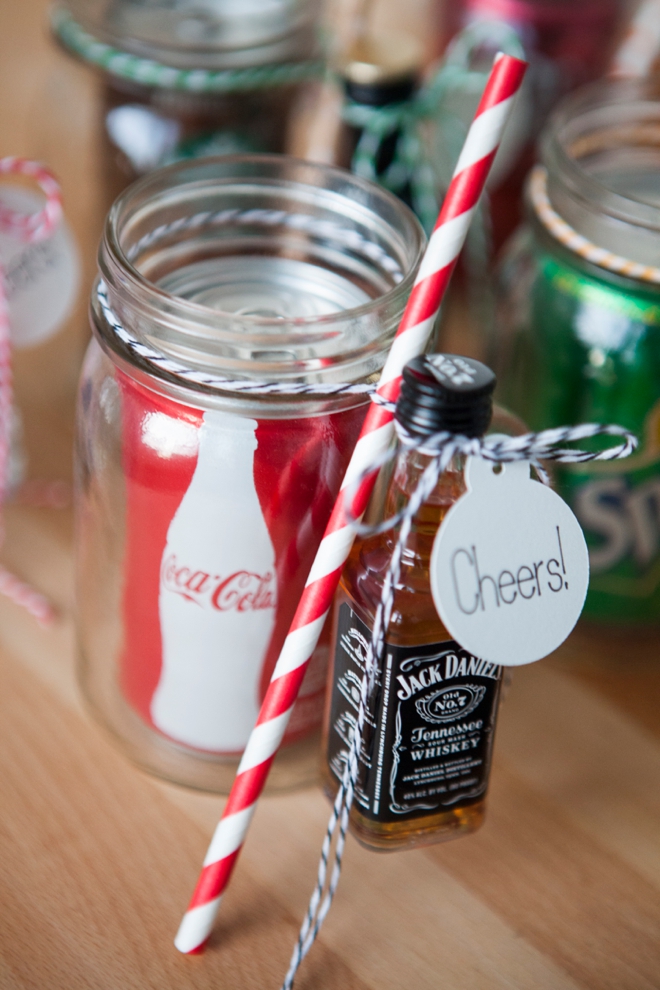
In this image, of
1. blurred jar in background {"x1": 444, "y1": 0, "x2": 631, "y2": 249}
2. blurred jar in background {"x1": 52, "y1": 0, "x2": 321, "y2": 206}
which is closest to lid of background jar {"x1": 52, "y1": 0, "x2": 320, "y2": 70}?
blurred jar in background {"x1": 52, "y1": 0, "x2": 321, "y2": 206}

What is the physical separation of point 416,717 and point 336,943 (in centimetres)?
14

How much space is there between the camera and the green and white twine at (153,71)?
73cm

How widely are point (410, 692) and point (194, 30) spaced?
21.9 inches

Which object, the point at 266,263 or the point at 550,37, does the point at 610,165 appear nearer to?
the point at 550,37

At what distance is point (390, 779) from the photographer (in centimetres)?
50

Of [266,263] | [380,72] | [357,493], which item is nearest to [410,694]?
[357,493]

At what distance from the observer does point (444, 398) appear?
411 millimetres

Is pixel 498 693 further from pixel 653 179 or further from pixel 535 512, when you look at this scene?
pixel 653 179

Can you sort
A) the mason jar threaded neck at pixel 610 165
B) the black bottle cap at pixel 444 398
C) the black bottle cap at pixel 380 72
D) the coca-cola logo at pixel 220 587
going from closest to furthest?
the black bottle cap at pixel 444 398 → the coca-cola logo at pixel 220 587 → the mason jar threaded neck at pixel 610 165 → the black bottle cap at pixel 380 72

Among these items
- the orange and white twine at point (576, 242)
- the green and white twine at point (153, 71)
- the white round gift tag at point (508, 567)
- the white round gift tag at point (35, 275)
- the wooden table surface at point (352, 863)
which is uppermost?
the green and white twine at point (153, 71)

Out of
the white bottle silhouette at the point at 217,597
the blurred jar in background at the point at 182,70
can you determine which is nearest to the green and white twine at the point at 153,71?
the blurred jar in background at the point at 182,70

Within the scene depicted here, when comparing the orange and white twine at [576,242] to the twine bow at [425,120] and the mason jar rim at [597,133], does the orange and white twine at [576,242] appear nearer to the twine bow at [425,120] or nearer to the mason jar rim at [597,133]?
the mason jar rim at [597,133]

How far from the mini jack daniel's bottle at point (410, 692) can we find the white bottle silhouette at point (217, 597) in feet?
0.16

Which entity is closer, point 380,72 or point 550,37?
point 380,72
